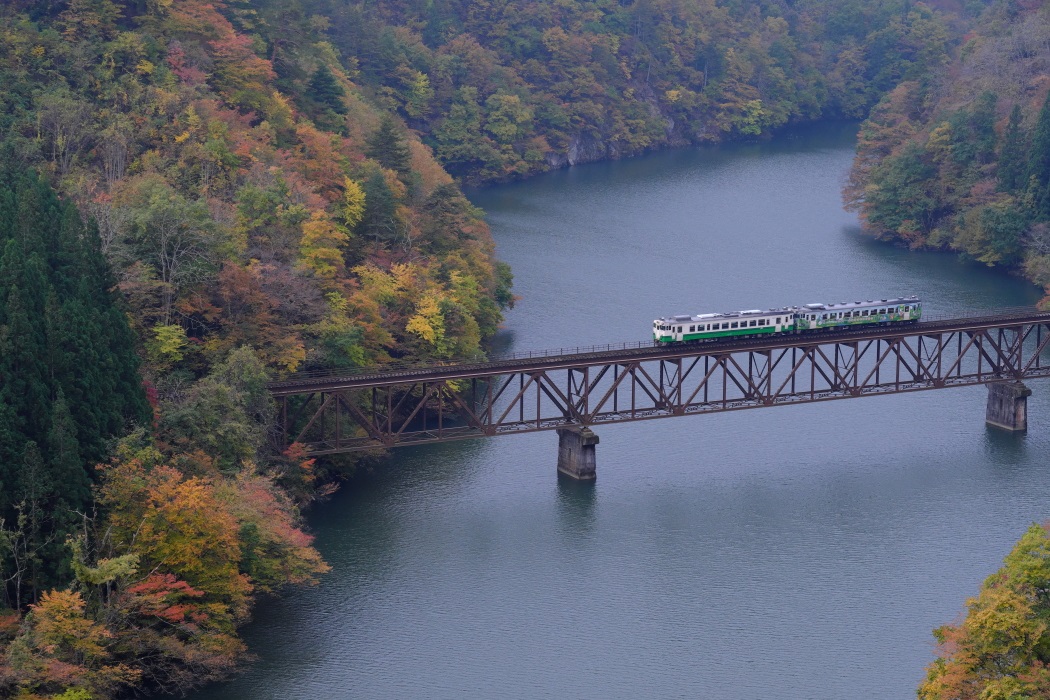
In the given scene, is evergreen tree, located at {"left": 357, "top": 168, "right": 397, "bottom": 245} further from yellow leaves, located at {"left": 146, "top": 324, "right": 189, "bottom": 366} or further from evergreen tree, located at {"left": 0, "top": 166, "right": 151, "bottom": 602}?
evergreen tree, located at {"left": 0, "top": 166, "right": 151, "bottom": 602}

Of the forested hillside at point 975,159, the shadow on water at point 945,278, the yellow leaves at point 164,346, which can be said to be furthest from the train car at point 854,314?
the forested hillside at point 975,159

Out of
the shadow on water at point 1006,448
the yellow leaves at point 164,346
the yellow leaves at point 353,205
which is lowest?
the shadow on water at point 1006,448

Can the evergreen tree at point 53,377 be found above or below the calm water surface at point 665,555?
above

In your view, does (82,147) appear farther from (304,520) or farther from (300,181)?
(304,520)

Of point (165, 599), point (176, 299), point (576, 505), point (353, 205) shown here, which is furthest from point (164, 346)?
point (353, 205)

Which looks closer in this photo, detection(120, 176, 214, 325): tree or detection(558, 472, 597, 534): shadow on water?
detection(558, 472, 597, 534): shadow on water

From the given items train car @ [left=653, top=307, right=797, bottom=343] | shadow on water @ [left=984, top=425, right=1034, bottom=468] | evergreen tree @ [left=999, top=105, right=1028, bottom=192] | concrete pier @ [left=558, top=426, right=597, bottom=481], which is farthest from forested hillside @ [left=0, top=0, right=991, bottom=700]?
A: evergreen tree @ [left=999, top=105, right=1028, bottom=192]

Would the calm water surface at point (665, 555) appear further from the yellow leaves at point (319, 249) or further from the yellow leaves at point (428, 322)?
the yellow leaves at point (319, 249)
